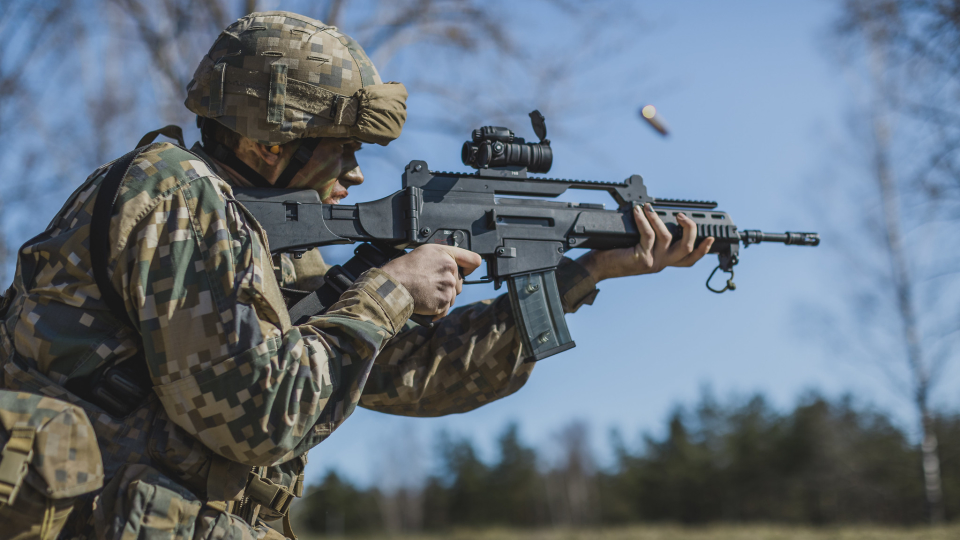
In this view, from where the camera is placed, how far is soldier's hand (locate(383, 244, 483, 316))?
2.69 m

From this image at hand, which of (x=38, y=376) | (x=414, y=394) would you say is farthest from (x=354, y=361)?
(x=414, y=394)

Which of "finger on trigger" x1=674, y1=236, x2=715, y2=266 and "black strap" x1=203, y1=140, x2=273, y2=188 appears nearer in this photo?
"black strap" x1=203, y1=140, x2=273, y2=188

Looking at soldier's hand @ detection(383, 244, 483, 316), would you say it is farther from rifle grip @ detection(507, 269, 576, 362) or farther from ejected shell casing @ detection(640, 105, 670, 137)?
ejected shell casing @ detection(640, 105, 670, 137)

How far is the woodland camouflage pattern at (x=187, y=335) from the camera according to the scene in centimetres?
213

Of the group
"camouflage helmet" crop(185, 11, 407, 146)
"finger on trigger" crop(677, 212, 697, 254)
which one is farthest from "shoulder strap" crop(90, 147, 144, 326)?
"finger on trigger" crop(677, 212, 697, 254)

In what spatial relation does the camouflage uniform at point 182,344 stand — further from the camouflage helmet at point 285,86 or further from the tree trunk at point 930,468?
the tree trunk at point 930,468

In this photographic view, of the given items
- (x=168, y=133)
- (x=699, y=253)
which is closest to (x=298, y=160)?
(x=168, y=133)

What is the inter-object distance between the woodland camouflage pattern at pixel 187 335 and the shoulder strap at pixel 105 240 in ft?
0.07

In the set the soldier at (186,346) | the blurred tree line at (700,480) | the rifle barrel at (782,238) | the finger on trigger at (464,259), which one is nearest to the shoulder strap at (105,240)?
the soldier at (186,346)

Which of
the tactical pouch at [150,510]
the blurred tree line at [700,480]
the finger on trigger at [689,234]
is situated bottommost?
the blurred tree line at [700,480]

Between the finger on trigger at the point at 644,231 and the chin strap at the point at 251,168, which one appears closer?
the chin strap at the point at 251,168

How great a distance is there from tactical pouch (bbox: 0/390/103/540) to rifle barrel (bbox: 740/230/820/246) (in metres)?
3.49

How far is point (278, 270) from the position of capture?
129 inches

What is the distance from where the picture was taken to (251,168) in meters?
3.00
